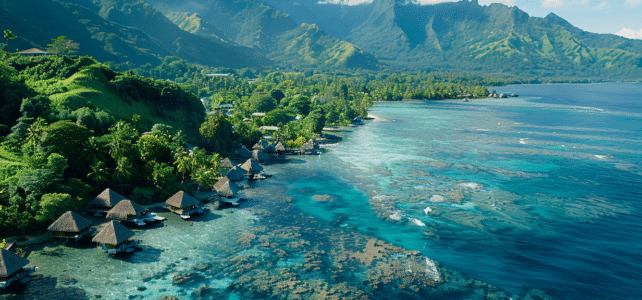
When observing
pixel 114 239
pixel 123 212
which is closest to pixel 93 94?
pixel 123 212

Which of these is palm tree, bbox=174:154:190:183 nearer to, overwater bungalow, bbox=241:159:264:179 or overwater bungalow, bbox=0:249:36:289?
overwater bungalow, bbox=241:159:264:179

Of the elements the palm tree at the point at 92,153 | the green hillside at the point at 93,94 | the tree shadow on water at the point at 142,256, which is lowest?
the tree shadow on water at the point at 142,256

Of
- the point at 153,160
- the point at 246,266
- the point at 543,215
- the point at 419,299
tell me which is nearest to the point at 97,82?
the point at 153,160

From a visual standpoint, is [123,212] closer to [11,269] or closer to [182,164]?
[182,164]

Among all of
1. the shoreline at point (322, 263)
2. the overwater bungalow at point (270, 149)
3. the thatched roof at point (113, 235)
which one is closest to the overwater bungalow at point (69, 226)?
the shoreline at point (322, 263)

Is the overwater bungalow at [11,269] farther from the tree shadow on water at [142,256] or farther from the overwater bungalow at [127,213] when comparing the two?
the overwater bungalow at [127,213]

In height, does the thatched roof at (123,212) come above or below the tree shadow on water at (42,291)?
above

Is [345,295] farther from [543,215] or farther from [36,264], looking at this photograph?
[543,215]
